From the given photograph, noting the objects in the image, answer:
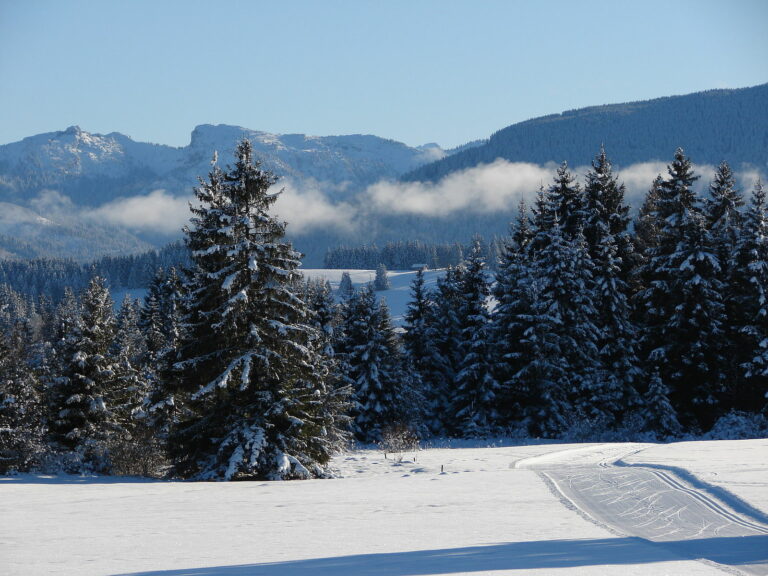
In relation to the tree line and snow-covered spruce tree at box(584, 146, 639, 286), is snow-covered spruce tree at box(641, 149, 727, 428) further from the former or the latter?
snow-covered spruce tree at box(584, 146, 639, 286)

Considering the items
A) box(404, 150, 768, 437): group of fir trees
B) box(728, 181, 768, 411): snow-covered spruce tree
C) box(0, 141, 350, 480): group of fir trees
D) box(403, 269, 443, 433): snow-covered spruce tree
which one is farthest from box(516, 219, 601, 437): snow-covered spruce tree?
box(0, 141, 350, 480): group of fir trees

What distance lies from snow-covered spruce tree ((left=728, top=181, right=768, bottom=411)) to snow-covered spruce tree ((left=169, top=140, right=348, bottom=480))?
2353 centimetres

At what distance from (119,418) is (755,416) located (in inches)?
1193

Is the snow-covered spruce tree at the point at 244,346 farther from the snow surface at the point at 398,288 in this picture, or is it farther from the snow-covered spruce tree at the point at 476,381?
the snow surface at the point at 398,288

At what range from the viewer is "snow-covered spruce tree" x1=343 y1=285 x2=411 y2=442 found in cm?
4366

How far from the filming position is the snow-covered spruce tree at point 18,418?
2710 cm

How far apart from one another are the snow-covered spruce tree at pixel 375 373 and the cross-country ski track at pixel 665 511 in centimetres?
2601

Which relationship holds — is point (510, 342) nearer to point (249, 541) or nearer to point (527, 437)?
point (527, 437)

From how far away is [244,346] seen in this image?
21469 mm

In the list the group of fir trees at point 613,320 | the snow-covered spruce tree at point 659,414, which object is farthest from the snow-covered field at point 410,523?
the group of fir trees at point 613,320

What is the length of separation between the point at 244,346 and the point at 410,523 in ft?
38.3

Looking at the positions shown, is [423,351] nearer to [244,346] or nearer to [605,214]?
[605,214]

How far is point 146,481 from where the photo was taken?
19641 millimetres

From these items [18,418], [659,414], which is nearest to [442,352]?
[659,414]
